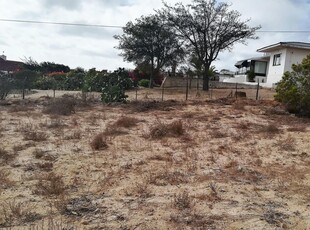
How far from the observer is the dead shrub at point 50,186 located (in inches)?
162

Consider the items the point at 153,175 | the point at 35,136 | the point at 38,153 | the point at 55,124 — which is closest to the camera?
the point at 153,175

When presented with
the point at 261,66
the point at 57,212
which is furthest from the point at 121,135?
the point at 261,66

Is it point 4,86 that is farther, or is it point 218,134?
point 4,86

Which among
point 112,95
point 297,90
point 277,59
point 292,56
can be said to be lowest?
point 112,95

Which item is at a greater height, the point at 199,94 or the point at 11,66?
the point at 11,66

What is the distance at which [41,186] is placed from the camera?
4301 mm

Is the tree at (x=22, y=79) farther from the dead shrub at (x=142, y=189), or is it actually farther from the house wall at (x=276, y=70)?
the house wall at (x=276, y=70)

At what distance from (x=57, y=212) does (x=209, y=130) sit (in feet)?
18.5

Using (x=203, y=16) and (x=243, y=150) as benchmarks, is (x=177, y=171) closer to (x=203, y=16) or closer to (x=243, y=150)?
(x=243, y=150)

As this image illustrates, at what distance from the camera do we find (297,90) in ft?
36.2

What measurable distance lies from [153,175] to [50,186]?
1.55m

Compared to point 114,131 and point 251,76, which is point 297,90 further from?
point 251,76

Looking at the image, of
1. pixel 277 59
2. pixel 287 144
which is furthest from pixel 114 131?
pixel 277 59

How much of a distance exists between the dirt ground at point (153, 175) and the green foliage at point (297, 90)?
72.4 inches
